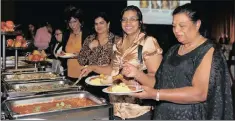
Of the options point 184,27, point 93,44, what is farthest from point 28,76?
point 184,27

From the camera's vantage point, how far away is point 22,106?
170 centimetres

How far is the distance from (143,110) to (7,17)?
692cm

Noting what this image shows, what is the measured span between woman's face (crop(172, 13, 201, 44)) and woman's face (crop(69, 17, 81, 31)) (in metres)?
1.71

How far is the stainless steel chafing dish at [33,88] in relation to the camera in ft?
6.04

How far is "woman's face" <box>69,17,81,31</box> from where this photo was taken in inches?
113

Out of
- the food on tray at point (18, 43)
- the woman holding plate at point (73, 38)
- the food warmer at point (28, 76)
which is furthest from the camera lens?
the woman holding plate at point (73, 38)

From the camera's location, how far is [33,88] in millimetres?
1985

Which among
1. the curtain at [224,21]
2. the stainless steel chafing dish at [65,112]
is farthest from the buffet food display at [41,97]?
the curtain at [224,21]

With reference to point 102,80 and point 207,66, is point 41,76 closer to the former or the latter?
point 102,80

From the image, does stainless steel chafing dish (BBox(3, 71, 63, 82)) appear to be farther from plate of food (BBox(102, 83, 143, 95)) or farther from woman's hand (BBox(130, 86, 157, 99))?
woman's hand (BBox(130, 86, 157, 99))

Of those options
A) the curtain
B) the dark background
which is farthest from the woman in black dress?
the curtain

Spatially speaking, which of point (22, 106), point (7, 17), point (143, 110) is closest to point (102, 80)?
point (143, 110)

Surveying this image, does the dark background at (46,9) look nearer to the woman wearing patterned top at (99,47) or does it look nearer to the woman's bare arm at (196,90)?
the woman wearing patterned top at (99,47)

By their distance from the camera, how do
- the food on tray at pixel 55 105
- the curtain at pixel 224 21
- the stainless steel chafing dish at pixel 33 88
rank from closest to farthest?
the food on tray at pixel 55 105
the stainless steel chafing dish at pixel 33 88
the curtain at pixel 224 21
